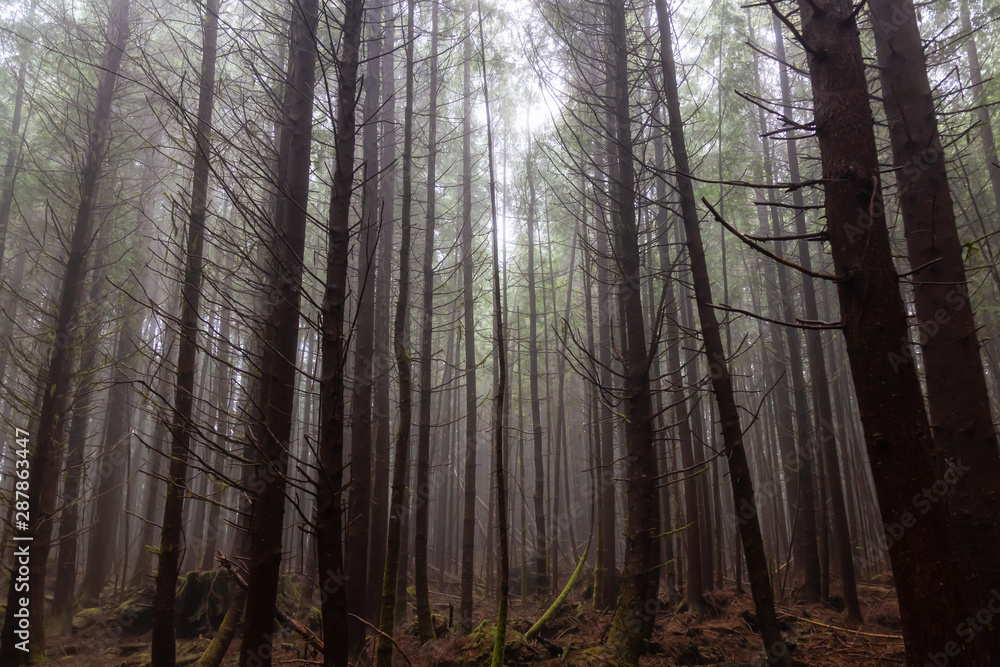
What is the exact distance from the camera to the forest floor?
6398mm

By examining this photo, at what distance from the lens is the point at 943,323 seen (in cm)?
446

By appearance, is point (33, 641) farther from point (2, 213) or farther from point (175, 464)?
point (2, 213)

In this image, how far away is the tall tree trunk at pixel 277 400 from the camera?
313 cm

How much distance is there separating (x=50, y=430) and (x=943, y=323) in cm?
1035

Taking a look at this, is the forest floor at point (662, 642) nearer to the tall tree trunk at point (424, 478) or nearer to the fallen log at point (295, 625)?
the tall tree trunk at point (424, 478)

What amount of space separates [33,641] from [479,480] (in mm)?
32382

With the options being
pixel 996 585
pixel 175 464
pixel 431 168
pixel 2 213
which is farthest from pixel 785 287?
pixel 2 213

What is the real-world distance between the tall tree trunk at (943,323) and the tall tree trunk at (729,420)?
4.13 ft

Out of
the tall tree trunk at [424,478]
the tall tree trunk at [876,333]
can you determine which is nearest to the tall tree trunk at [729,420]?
the tall tree trunk at [876,333]

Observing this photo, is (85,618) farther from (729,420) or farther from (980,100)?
(980,100)

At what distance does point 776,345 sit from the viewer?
1689 centimetres

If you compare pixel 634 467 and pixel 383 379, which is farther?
pixel 383 379

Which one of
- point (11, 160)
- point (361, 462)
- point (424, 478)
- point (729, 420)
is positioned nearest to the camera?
point (729, 420)

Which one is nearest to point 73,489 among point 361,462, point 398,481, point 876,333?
point 361,462
